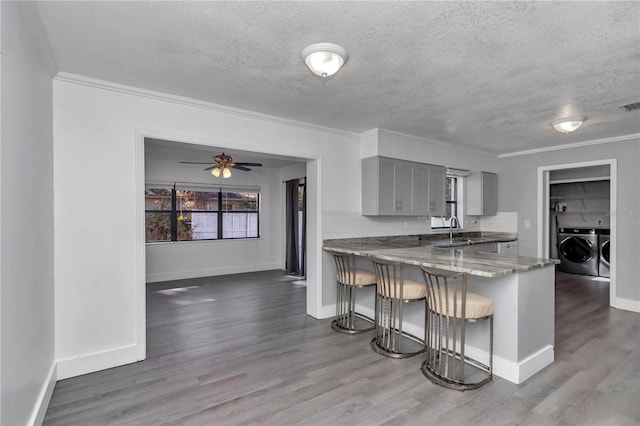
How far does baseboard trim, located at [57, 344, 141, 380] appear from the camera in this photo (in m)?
2.64

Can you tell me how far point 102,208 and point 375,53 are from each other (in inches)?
100

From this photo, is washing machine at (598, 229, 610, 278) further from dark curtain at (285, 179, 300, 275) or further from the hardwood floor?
dark curtain at (285, 179, 300, 275)

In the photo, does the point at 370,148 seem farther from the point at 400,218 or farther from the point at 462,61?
the point at 462,61

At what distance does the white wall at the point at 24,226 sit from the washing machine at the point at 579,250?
27.7 feet

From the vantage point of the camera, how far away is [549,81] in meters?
2.73

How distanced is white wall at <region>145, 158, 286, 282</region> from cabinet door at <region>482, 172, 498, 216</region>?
4253mm

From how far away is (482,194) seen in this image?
19.3ft

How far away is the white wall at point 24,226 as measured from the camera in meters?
1.51

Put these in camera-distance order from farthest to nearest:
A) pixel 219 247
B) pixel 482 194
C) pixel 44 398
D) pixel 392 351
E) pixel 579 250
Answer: pixel 219 247, pixel 579 250, pixel 482 194, pixel 392 351, pixel 44 398

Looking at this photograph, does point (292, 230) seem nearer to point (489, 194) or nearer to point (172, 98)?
point (489, 194)

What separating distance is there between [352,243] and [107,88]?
3141 millimetres

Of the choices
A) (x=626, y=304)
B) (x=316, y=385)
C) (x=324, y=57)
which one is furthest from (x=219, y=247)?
(x=626, y=304)

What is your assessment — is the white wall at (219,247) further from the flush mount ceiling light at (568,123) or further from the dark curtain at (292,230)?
the flush mount ceiling light at (568,123)

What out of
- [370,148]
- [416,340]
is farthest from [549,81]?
[416,340]
